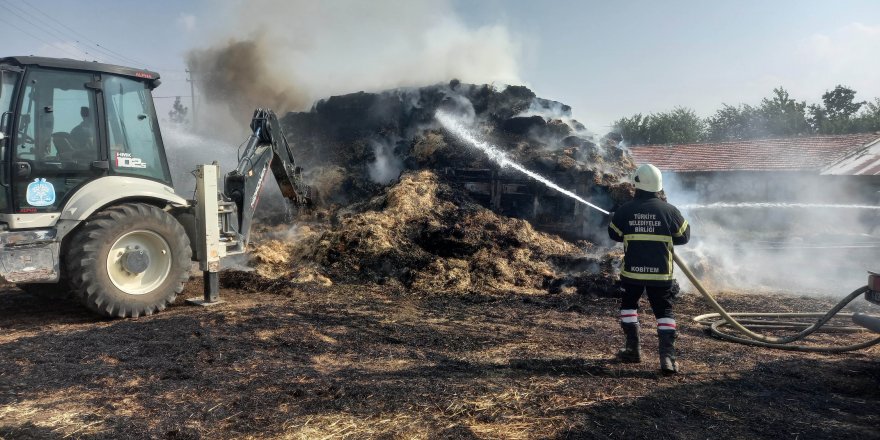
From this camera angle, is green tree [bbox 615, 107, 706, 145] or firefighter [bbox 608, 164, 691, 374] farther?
green tree [bbox 615, 107, 706, 145]

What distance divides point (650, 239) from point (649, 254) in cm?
15

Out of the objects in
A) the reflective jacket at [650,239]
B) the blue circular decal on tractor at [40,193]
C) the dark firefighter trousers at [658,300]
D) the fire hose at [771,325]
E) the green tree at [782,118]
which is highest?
the green tree at [782,118]

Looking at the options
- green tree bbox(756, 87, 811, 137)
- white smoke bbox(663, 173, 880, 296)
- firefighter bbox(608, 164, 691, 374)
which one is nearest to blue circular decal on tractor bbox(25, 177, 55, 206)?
firefighter bbox(608, 164, 691, 374)

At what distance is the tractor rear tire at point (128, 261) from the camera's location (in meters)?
6.52

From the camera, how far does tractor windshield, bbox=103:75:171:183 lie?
23.0 ft

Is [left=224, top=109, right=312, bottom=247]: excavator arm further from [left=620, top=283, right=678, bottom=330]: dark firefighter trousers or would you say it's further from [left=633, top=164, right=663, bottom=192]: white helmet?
[left=633, top=164, right=663, bottom=192]: white helmet

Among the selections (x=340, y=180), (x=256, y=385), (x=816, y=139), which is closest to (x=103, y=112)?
(x=256, y=385)

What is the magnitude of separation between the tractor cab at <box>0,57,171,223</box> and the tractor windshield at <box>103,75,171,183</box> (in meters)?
0.01

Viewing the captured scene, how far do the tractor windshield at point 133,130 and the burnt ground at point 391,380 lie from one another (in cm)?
193

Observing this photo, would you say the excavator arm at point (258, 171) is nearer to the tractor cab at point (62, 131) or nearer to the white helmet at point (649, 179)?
the tractor cab at point (62, 131)

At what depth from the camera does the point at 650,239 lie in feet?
18.3

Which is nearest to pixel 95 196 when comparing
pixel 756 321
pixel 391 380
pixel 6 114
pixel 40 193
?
pixel 40 193

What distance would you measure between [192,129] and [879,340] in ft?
69.9

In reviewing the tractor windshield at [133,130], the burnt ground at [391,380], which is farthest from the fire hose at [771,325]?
the tractor windshield at [133,130]
